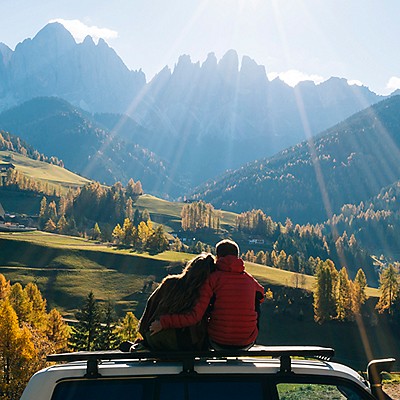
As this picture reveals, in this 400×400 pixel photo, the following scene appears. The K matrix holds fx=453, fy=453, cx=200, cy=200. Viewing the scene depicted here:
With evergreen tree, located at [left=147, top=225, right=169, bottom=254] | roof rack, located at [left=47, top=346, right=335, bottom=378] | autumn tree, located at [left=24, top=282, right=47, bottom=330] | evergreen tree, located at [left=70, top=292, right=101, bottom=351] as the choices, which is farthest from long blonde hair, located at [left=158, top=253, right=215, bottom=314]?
evergreen tree, located at [left=147, top=225, right=169, bottom=254]

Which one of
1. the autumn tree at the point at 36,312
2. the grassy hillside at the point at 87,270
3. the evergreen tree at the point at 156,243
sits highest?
the evergreen tree at the point at 156,243

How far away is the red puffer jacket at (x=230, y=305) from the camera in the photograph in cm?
823

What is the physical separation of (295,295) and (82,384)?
405ft

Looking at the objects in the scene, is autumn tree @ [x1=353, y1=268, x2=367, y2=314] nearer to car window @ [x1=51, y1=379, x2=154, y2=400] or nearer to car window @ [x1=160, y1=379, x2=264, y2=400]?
car window @ [x1=160, y1=379, x2=264, y2=400]

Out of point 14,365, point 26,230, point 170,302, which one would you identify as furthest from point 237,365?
point 26,230

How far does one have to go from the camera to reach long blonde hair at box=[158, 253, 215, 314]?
8.06m

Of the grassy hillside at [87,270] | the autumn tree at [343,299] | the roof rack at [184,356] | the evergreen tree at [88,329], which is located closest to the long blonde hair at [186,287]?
the roof rack at [184,356]

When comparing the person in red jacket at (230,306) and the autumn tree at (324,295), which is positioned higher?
the autumn tree at (324,295)

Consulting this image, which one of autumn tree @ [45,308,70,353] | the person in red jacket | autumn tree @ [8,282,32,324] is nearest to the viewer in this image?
the person in red jacket

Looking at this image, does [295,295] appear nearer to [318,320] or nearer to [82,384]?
[318,320]

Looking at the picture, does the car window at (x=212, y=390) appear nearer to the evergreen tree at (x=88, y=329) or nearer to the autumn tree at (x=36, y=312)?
the evergreen tree at (x=88, y=329)

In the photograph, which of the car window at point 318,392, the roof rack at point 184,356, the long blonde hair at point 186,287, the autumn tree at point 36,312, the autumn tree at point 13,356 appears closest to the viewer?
the roof rack at point 184,356

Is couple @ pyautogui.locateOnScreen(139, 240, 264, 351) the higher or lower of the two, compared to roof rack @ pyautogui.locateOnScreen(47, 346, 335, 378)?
higher

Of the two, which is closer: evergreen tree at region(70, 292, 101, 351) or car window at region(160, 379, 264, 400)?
car window at region(160, 379, 264, 400)
